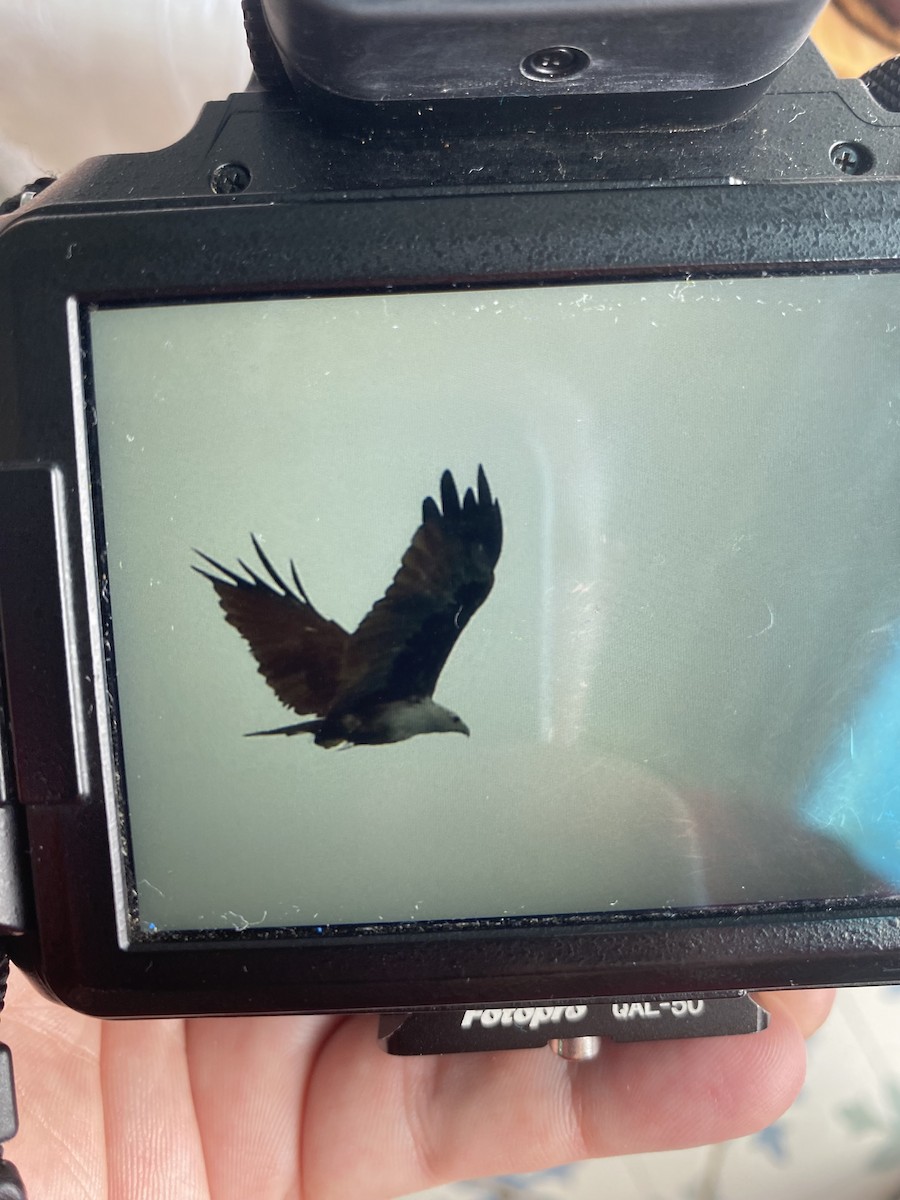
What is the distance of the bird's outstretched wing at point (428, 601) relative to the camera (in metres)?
0.42

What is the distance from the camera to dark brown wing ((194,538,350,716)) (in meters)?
0.43

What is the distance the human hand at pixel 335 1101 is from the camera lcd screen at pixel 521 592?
0.67ft

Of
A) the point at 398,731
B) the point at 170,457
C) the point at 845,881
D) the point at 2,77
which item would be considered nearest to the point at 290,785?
the point at 398,731

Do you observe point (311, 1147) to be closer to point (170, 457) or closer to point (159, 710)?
point (159, 710)

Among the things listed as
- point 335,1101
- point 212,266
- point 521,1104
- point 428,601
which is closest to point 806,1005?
point 521,1104

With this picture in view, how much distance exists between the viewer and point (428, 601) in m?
0.43

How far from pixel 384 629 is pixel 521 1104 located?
357 mm

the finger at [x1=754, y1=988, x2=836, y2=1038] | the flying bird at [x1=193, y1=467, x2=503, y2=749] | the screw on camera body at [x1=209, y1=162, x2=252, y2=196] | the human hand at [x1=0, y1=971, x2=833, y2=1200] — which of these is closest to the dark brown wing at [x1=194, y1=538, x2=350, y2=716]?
the flying bird at [x1=193, y1=467, x2=503, y2=749]

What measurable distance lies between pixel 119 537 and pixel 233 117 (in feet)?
0.63

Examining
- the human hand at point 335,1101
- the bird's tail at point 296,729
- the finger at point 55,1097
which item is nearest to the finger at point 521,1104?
the human hand at point 335,1101

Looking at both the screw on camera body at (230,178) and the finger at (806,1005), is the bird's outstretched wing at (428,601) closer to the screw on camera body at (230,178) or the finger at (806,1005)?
the screw on camera body at (230,178)

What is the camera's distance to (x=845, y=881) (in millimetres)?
450

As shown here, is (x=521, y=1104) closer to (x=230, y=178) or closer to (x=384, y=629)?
(x=384, y=629)

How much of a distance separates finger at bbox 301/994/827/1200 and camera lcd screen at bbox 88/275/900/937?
0.19m
